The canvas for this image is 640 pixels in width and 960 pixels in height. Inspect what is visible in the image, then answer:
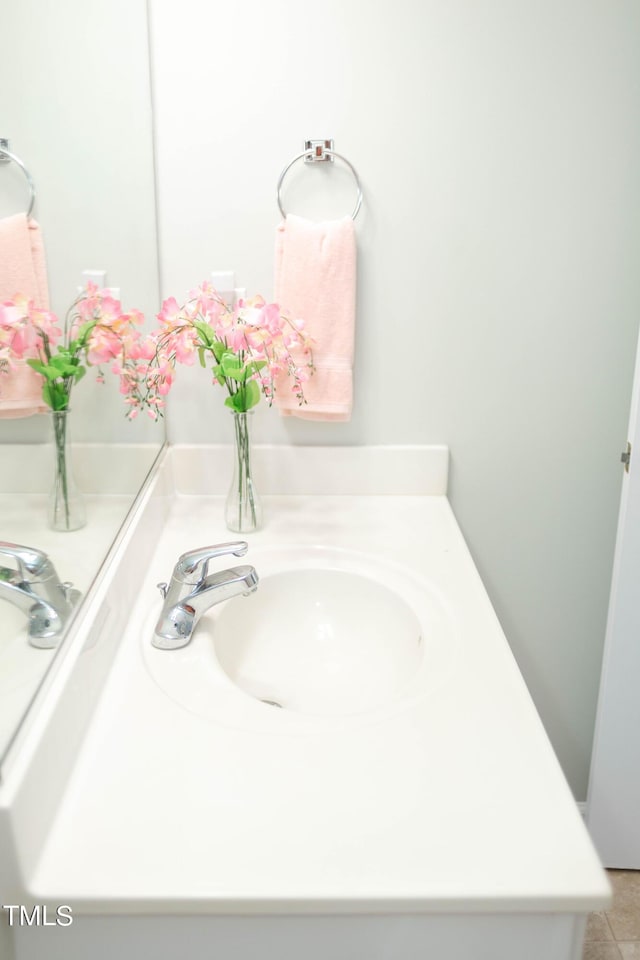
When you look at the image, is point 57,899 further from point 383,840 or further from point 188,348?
point 188,348

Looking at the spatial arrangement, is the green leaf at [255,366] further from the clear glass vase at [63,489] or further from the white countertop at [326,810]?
the white countertop at [326,810]

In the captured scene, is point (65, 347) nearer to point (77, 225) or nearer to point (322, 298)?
point (77, 225)

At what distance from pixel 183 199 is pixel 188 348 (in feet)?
1.22

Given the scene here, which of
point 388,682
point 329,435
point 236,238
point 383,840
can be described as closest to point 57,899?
point 383,840

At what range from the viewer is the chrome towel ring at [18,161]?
844 millimetres

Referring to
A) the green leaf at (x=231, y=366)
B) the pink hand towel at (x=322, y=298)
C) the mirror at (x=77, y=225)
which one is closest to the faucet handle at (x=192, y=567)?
the mirror at (x=77, y=225)

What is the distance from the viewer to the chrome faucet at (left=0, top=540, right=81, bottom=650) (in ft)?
2.76

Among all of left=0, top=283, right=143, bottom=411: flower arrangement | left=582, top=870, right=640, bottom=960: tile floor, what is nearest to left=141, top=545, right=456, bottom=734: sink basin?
left=0, top=283, right=143, bottom=411: flower arrangement

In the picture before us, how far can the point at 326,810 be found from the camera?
31.6 inches

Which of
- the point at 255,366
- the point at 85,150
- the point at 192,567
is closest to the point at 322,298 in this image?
the point at 255,366

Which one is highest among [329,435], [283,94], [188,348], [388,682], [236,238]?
[283,94]

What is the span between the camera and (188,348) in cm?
130

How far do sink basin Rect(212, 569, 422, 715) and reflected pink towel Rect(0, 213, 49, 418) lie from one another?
0.43 m

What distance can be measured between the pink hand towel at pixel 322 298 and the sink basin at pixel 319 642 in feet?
1.19
